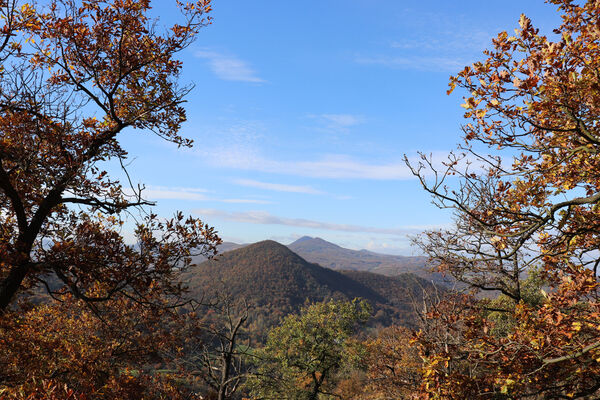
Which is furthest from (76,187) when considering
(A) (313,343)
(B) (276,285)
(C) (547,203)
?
(B) (276,285)

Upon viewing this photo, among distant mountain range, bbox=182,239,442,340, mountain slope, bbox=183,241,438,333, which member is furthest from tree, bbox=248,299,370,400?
mountain slope, bbox=183,241,438,333

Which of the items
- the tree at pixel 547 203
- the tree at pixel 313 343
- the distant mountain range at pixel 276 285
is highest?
the tree at pixel 547 203

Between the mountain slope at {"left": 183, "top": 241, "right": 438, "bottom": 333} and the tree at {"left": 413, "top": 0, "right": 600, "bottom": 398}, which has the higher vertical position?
the tree at {"left": 413, "top": 0, "right": 600, "bottom": 398}

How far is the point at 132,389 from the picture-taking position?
44.0 feet

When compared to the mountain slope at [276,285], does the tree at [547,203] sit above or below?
above

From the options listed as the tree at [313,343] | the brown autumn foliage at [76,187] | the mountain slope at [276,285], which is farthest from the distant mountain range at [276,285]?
the brown autumn foliage at [76,187]

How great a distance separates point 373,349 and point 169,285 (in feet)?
114

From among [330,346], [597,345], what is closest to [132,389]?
[597,345]

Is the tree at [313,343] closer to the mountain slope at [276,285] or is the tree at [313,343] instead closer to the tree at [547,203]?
the tree at [547,203]

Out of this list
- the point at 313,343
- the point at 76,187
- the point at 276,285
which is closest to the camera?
the point at 76,187

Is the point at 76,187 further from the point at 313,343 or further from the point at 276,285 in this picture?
the point at 276,285

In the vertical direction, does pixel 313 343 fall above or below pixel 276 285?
above

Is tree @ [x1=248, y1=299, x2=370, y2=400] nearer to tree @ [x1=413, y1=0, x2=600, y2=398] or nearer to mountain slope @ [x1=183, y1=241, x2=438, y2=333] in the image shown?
tree @ [x1=413, y1=0, x2=600, y2=398]

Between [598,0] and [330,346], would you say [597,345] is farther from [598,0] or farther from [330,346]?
[330,346]
